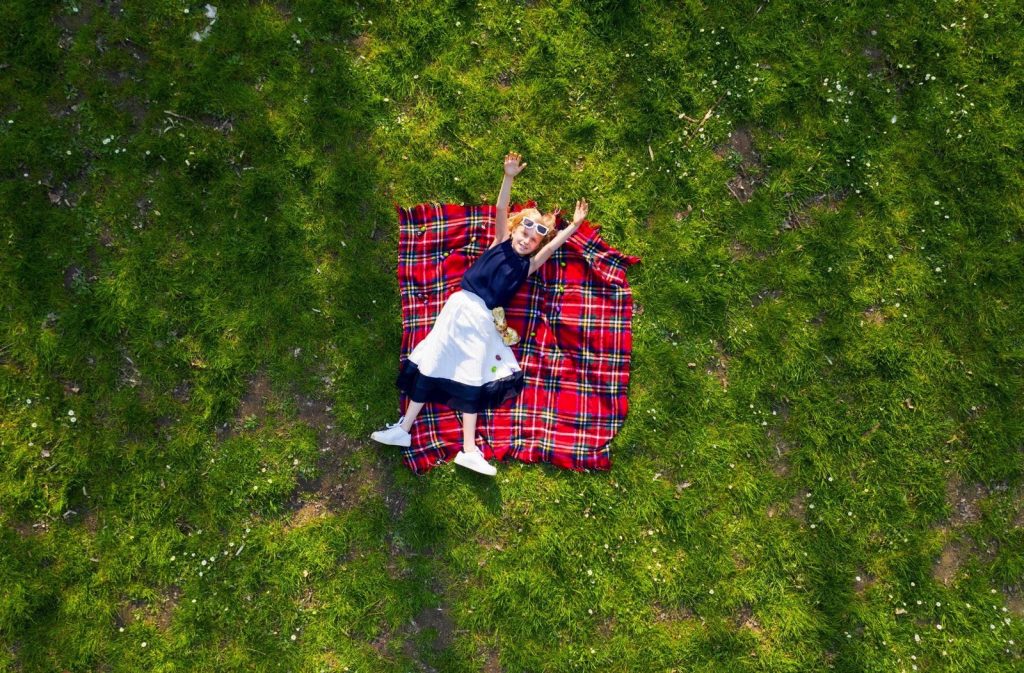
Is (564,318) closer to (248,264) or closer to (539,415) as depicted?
(539,415)

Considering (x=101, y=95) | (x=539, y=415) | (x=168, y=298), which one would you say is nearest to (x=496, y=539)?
(x=539, y=415)

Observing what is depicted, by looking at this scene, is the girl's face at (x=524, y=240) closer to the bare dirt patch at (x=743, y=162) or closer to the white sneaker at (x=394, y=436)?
the white sneaker at (x=394, y=436)

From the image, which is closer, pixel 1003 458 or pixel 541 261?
pixel 541 261

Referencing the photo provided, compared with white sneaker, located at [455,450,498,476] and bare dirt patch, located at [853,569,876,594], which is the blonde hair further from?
bare dirt patch, located at [853,569,876,594]

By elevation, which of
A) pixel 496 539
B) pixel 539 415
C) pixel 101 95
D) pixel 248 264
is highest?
pixel 101 95

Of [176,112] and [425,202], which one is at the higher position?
[176,112]
